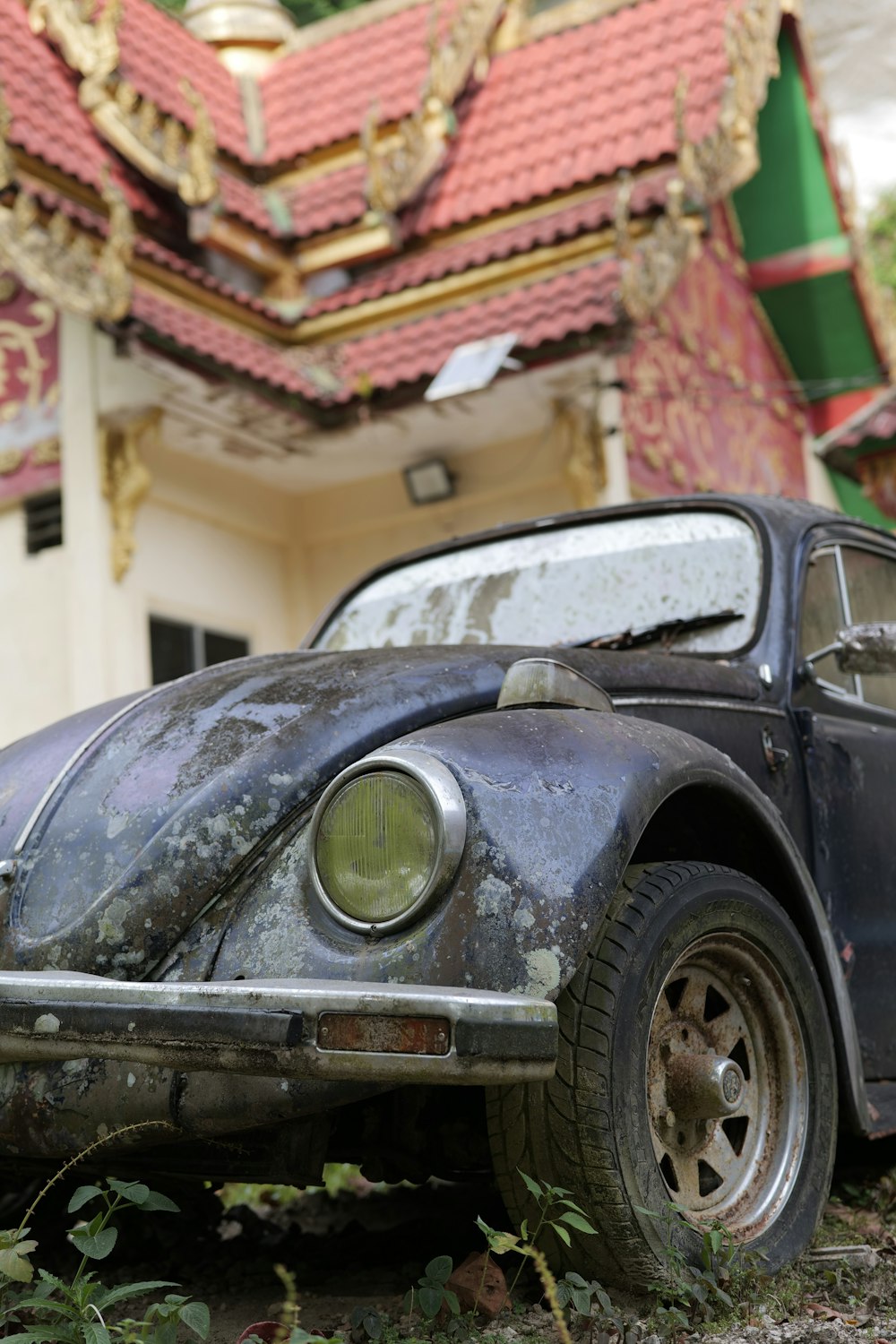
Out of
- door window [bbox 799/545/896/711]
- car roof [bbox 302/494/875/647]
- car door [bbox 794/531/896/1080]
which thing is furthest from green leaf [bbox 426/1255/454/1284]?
car roof [bbox 302/494/875/647]

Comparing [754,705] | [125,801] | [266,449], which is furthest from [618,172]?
[125,801]

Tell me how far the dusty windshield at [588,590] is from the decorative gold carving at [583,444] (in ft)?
15.5

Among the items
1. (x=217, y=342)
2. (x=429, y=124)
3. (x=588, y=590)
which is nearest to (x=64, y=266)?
(x=217, y=342)

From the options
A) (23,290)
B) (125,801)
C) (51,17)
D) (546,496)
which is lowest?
(125,801)

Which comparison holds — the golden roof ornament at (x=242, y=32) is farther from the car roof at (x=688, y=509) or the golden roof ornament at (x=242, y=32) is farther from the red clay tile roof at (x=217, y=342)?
the car roof at (x=688, y=509)

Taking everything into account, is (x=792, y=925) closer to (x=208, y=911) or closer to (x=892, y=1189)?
(x=892, y=1189)

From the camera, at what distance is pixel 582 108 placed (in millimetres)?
10422

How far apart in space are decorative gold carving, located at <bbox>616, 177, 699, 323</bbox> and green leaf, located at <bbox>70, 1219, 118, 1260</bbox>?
21.1ft

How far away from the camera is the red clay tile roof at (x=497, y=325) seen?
8180 millimetres

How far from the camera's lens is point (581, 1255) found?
2.34 metres

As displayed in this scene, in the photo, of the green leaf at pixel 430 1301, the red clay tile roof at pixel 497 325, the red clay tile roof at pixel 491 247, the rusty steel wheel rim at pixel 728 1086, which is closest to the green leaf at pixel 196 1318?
the green leaf at pixel 430 1301

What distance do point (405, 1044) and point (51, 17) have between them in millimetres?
8775

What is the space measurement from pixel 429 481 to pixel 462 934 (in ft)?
24.4

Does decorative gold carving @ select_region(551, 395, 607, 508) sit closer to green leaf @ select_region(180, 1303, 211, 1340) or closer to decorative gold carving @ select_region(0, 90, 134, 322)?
decorative gold carving @ select_region(0, 90, 134, 322)
